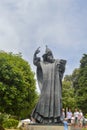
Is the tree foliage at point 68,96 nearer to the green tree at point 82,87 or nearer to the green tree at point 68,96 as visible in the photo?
the green tree at point 68,96

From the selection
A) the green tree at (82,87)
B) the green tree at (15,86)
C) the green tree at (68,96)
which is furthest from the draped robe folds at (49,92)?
the green tree at (68,96)

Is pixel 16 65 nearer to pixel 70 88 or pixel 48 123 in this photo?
pixel 70 88

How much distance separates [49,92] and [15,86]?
93.9ft

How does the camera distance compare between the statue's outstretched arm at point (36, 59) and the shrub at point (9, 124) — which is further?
the shrub at point (9, 124)

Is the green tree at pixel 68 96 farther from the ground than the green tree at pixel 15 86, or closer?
farther from the ground

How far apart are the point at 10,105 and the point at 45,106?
2842 centimetres

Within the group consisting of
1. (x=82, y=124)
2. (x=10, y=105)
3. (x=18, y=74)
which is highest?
(x=18, y=74)

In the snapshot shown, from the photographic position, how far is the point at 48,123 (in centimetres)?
1565

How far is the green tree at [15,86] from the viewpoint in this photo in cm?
4366

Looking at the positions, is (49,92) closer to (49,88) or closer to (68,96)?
(49,88)

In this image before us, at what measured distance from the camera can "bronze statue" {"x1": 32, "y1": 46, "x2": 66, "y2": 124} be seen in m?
16.2

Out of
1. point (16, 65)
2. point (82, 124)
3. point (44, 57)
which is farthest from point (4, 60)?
point (44, 57)

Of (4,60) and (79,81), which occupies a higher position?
(79,81)

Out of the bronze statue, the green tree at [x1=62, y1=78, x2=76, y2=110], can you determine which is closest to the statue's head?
the bronze statue
